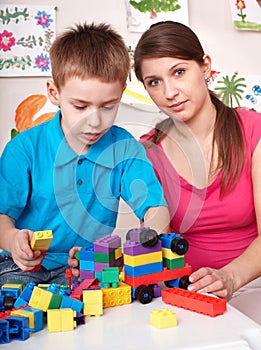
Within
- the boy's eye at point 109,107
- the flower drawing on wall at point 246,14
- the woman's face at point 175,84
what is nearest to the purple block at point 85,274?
the boy's eye at point 109,107

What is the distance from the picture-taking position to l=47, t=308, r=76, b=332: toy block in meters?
0.51

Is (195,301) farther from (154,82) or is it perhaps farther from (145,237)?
(154,82)

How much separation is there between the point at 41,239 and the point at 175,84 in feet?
1.38

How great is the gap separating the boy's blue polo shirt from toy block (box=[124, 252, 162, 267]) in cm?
9

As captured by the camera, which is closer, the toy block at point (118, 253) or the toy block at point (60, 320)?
the toy block at point (60, 320)

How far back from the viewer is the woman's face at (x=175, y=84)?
0.87 m

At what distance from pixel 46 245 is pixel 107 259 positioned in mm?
79

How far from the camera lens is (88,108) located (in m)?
0.75

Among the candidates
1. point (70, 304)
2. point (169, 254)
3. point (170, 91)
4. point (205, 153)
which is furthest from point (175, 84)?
point (70, 304)

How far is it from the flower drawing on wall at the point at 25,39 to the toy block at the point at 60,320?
834 mm

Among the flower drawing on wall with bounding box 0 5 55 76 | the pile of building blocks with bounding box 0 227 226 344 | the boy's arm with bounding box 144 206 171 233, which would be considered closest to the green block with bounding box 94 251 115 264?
the pile of building blocks with bounding box 0 227 226 344

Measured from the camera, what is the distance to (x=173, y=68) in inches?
34.4

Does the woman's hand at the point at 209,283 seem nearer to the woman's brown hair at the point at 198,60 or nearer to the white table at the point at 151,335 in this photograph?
→ the white table at the point at 151,335

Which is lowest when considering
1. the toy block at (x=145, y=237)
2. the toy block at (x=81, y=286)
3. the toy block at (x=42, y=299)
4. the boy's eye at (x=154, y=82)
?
the toy block at (x=81, y=286)
